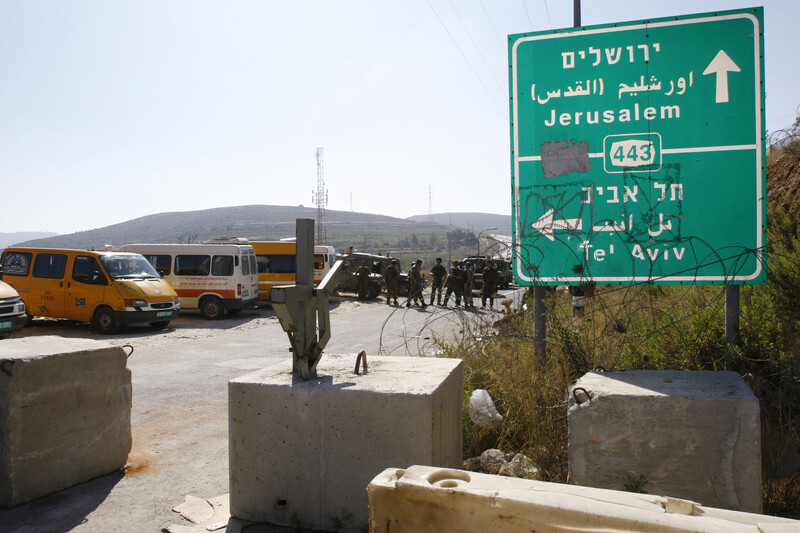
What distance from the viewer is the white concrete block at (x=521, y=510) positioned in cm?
190

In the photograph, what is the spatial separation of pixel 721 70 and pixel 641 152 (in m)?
0.93

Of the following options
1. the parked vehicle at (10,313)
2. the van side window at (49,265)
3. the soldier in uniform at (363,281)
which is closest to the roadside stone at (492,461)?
the parked vehicle at (10,313)

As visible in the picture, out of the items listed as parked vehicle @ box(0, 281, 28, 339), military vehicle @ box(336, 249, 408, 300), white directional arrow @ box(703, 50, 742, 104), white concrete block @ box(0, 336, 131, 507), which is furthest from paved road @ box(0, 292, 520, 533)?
military vehicle @ box(336, 249, 408, 300)

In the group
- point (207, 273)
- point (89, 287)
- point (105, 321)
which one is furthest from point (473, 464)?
point (207, 273)

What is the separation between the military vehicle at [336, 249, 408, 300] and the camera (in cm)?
2498

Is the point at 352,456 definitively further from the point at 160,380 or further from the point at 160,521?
the point at 160,380

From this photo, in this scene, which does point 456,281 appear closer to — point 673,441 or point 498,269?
point 498,269

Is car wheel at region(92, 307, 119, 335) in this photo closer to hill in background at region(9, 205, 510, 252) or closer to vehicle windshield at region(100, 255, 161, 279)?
vehicle windshield at region(100, 255, 161, 279)

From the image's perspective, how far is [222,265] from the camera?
17.5 metres

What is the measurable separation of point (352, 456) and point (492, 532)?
140 cm

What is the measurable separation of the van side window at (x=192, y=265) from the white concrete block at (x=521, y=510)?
16.3m

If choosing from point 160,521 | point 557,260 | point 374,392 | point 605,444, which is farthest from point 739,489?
point 160,521

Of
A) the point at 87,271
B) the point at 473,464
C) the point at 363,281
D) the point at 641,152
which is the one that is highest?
the point at 641,152

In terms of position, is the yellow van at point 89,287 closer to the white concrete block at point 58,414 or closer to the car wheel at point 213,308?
the car wheel at point 213,308
